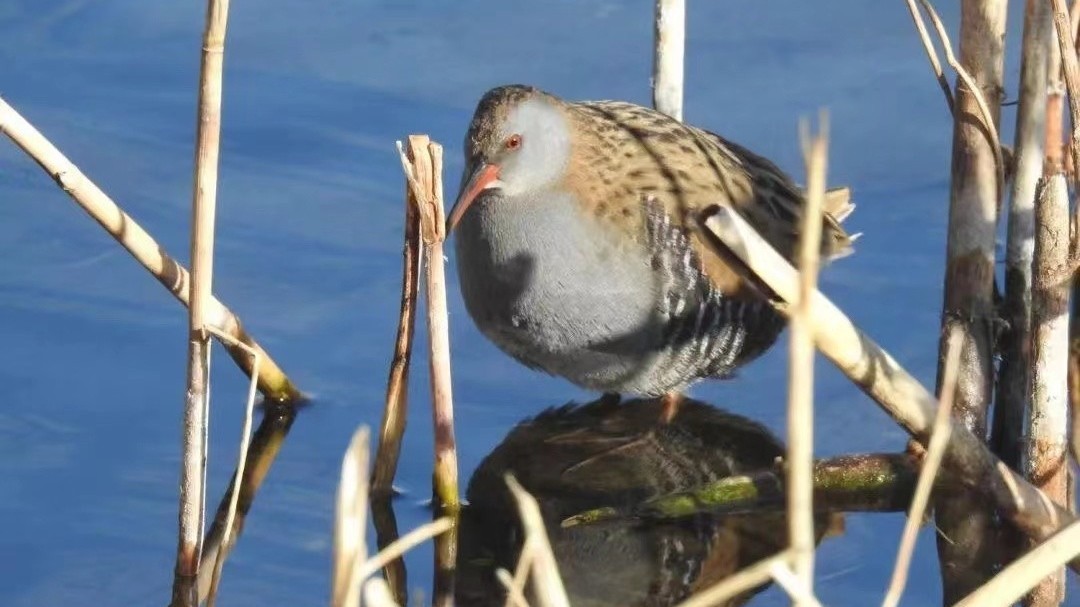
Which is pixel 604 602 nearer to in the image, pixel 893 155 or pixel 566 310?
pixel 566 310

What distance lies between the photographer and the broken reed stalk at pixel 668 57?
5414 millimetres

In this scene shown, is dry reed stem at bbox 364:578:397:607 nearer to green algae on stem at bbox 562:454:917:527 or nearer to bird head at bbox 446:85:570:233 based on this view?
green algae on stem at bbox 562:454:917:527

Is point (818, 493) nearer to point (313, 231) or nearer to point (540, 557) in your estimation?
Result: point (313, 231)

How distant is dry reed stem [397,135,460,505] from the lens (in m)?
4.28

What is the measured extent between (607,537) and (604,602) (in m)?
0.31

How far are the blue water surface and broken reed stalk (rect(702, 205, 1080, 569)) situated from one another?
315 millimetres

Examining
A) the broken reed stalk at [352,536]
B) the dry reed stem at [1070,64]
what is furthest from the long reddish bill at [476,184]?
the broken reed stalk at [352,536]

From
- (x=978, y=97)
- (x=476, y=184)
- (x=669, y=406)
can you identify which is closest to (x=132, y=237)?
(x=476, y=184)

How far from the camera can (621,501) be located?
16.2 ft

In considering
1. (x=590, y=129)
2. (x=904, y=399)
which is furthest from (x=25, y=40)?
(x=904, y=399)

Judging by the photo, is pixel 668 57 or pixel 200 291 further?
pixel 668 57

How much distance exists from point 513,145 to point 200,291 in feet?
3.95

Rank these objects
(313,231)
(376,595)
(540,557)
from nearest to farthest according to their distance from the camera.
Answer: (540,557)
(376,595)
(313,231)

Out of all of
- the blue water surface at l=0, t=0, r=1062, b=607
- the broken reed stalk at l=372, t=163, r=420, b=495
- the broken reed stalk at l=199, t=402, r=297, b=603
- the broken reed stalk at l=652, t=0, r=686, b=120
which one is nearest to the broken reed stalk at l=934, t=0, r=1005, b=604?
the blue water surface at l=0, t=0, r=1062, b=607
